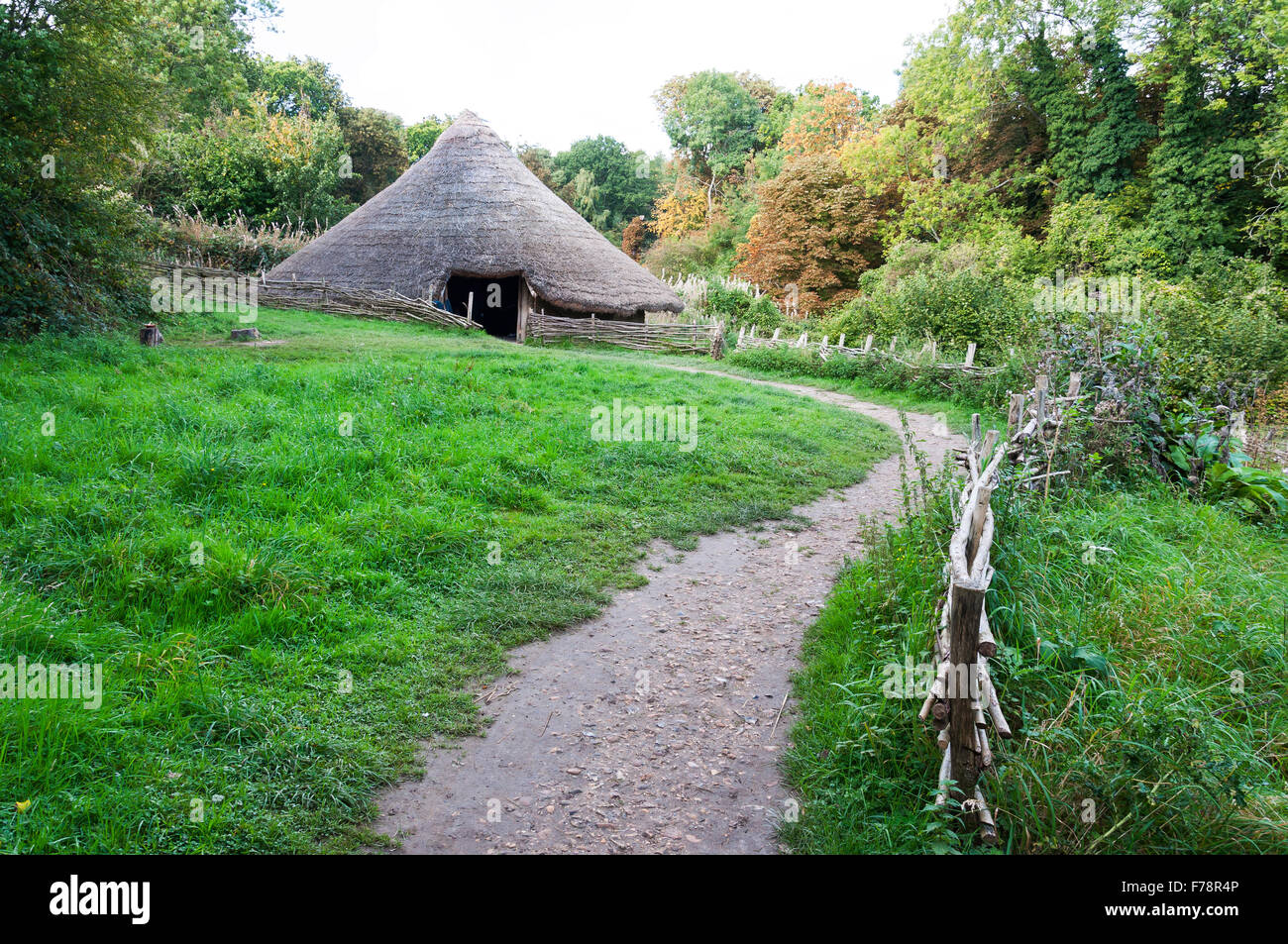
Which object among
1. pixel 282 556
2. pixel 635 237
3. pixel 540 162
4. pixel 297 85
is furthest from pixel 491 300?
pixel 297 85

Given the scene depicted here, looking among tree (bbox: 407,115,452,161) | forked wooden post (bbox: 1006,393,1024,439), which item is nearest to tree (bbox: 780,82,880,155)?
tree (bbox: 407,115,452,161)

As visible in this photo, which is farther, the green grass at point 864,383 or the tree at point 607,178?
the tree at point 607,178

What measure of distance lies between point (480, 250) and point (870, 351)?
10.8m

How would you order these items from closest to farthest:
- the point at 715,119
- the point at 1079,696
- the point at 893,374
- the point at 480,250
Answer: the point at 1079,696 → the point at 893,374 → the point at 480,250 → the point at 715,119

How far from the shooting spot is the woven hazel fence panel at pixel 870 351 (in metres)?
13.1

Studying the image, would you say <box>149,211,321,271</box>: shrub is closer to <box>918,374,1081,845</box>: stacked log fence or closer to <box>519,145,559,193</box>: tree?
<box>519,145,559,193</box>: tree

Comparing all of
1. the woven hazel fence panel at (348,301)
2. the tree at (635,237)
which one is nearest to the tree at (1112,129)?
the woven hazel fence panel at (348,301)

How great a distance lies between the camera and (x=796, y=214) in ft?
85.4

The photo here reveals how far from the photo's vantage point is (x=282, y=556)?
4332mm

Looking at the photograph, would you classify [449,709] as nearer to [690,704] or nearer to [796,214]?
[690,704]

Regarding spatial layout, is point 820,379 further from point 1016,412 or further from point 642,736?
point 642,736

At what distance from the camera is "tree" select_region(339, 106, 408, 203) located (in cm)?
3356

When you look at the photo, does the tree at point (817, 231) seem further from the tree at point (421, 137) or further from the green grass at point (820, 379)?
the tree at point (421, 137)

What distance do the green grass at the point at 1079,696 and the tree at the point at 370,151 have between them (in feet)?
116
